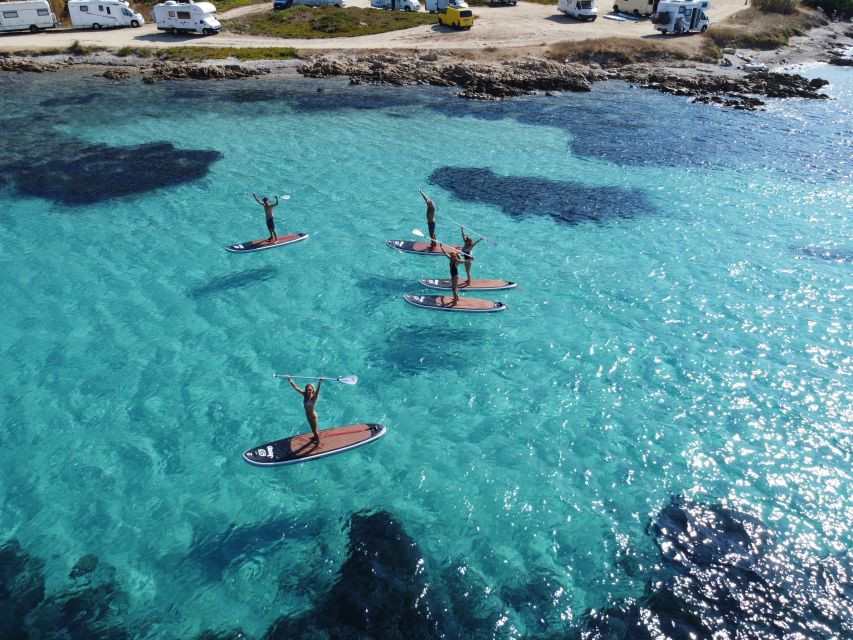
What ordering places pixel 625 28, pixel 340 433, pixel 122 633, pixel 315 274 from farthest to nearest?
pixel 625 28
pixel 315 274
pixel 340 433
pixel 122 633

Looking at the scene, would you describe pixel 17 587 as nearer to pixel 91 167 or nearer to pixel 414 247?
pixel 414 247

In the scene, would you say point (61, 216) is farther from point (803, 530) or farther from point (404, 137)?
point (803, 530)

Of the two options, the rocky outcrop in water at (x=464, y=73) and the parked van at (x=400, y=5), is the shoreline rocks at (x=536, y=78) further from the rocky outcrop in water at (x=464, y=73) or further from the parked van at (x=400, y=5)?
the parked van at (x=400, y=5)

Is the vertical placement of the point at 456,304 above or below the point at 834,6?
below

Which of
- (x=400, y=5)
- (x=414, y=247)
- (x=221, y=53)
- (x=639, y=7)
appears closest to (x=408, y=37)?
(x=400, y=5)

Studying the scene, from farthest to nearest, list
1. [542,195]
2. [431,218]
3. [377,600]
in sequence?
[542,195], [431,218], [377,600]

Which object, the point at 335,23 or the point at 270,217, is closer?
the point at 270,217

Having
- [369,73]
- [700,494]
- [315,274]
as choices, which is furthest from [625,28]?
[700,494]
